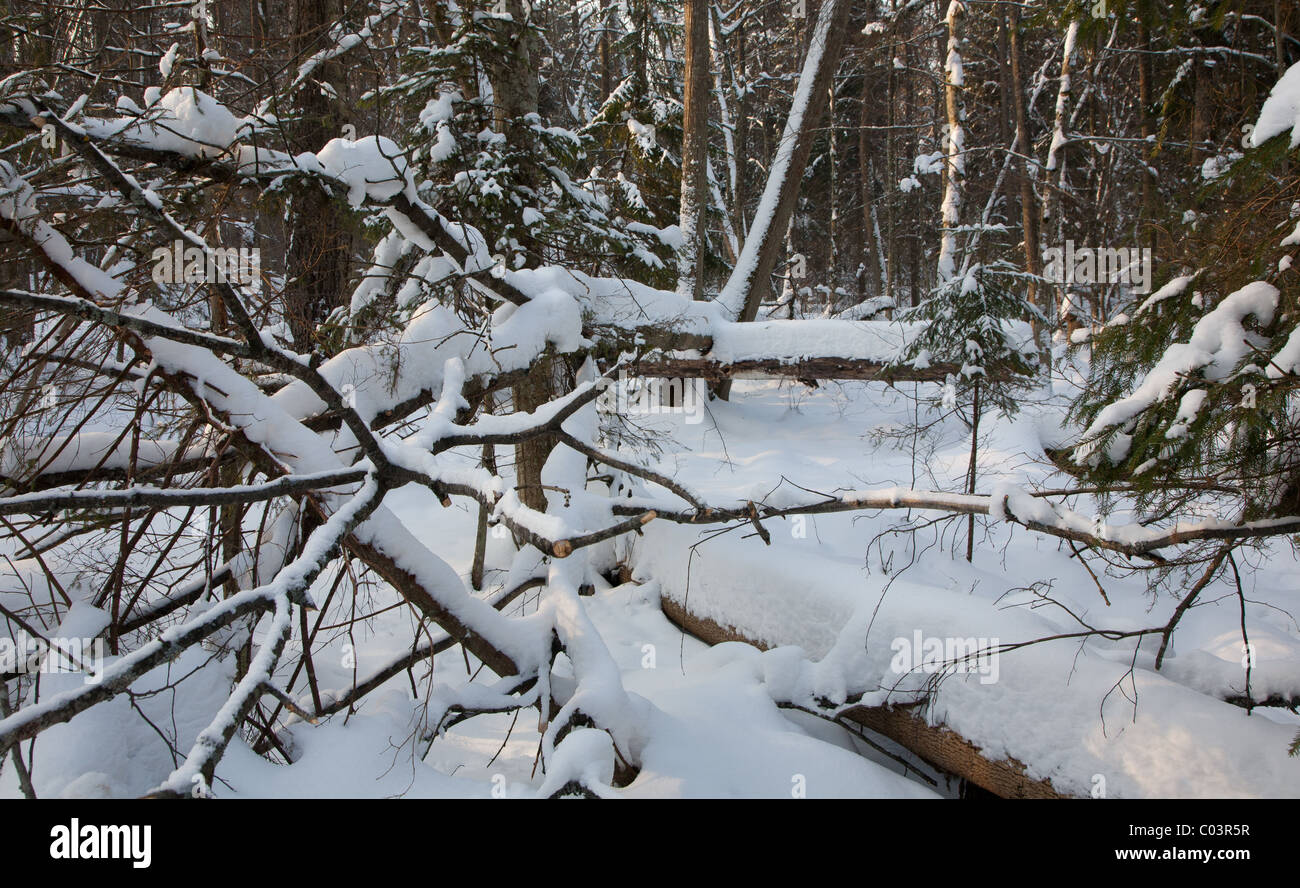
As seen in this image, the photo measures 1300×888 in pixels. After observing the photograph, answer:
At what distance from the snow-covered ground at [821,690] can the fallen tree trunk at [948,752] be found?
0.08 m

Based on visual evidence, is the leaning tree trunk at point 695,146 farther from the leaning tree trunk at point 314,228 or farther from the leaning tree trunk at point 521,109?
the leaning tree trunk at point 314,228

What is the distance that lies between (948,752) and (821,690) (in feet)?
2.14

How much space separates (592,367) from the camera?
197 inches

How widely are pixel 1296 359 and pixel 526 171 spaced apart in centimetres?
506

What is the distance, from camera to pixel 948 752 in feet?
10.5

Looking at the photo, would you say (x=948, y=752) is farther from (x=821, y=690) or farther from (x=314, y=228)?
(x=314, y=228)

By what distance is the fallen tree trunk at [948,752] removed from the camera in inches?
112

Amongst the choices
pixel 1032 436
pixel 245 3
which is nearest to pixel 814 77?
pixel 1032 436

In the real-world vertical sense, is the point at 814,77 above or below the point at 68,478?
above

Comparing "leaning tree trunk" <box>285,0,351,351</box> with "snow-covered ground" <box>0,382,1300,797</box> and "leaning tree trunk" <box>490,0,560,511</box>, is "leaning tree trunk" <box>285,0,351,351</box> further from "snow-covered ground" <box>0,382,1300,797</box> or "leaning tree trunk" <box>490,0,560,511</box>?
"snow-covered ground" <box>0,382,1300,797</box>

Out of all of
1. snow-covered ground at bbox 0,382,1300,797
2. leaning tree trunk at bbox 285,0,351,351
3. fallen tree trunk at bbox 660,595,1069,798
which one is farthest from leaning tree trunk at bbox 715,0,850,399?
fallen tree trunk at bbox 660,595,1069,798
